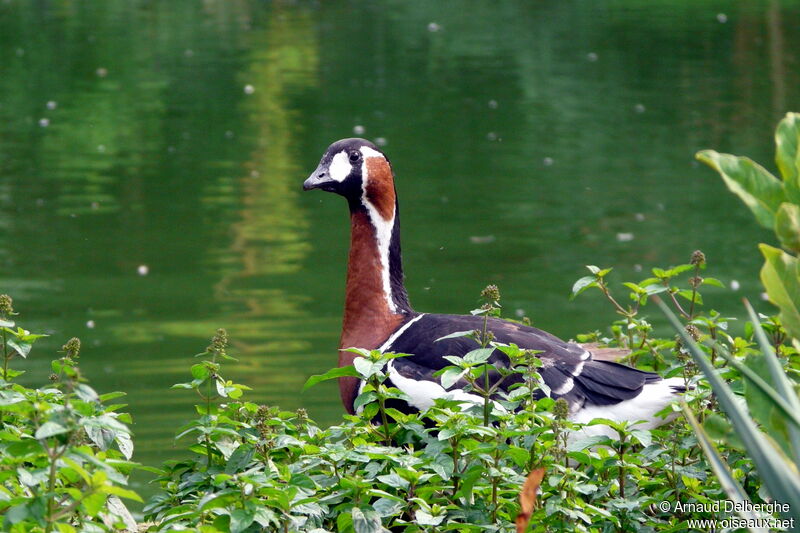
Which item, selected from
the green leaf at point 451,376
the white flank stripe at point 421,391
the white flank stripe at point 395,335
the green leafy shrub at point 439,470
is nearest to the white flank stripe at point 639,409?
the white flank stripe at point 421,391

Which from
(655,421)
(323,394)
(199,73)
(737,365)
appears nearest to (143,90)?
(199,73)

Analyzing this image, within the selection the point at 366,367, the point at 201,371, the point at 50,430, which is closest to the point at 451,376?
the point at 366,367

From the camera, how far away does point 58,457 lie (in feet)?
7.93

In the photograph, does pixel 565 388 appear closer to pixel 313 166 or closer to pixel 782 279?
pixel 782 279

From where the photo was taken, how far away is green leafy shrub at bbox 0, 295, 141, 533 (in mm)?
2420

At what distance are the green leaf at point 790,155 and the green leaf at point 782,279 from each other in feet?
0.36

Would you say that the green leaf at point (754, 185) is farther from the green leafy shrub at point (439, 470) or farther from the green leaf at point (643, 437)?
the green leaf at point (643, 437)

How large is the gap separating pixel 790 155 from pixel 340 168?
2.87 m

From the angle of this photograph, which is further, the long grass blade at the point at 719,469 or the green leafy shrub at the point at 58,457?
the green leafy shrub at the point at 58,457

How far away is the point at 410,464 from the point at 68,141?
1059 centimetres

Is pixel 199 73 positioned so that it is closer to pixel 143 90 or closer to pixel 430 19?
pixel 143 90

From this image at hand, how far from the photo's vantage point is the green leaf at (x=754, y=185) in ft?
7.50

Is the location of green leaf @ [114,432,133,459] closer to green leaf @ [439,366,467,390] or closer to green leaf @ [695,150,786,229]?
green leaf @ [439,366,467,390]

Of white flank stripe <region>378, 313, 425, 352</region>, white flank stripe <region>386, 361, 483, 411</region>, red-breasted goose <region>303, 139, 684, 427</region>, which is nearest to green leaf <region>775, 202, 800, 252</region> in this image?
red-breasted goose <region>303, 139, 684, 427</region>
